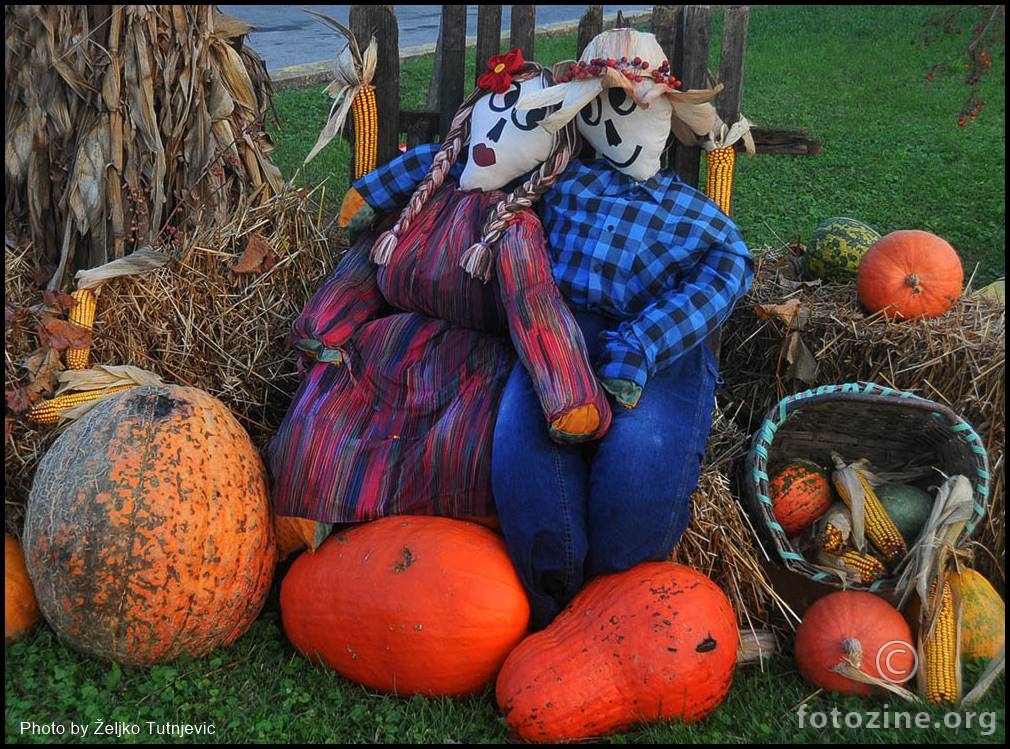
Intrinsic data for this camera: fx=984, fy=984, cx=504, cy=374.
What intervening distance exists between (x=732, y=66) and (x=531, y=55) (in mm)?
759

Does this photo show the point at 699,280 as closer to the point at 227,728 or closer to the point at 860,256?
the point at 860,256

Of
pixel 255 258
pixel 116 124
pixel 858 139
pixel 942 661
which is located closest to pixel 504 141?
pixel 255 258

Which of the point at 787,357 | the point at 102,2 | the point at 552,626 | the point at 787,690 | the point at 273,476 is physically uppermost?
the point at 102,2

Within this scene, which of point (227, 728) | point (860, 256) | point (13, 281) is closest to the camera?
point (227, 728)

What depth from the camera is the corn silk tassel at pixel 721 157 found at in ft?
11.4

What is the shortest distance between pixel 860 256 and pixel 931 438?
0.85 meters

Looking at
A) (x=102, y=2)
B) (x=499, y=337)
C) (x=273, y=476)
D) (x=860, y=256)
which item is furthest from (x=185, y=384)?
(x=860, y=256)

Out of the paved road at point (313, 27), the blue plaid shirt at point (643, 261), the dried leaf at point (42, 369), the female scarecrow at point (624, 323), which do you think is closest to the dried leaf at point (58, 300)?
the dried leaf at point (42, 369)

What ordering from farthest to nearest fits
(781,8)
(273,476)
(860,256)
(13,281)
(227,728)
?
(781,8) < (860,256) < (13,281) < (273,476) < (227,728)

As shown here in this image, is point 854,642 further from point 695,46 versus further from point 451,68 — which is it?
point 451,68

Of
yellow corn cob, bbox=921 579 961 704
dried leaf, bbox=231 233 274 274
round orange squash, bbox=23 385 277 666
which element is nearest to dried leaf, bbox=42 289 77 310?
round orange squash, bbox=23 385 277 666

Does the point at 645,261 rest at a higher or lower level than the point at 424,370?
higher

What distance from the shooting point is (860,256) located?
3.91 m

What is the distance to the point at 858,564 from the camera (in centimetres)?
320
